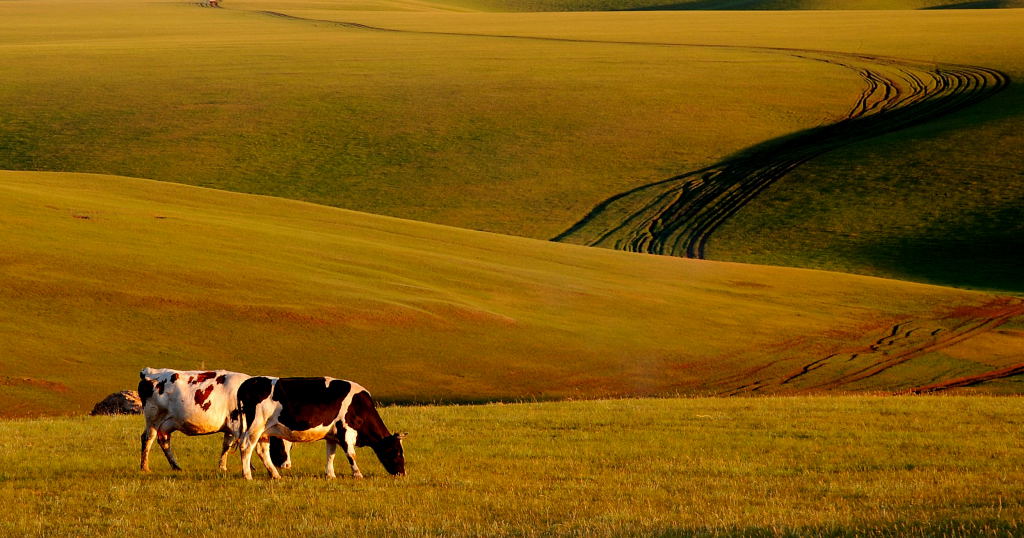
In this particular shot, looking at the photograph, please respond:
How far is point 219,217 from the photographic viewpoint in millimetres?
51688

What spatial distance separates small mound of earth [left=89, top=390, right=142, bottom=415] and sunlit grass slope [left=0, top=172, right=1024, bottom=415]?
2.10 m

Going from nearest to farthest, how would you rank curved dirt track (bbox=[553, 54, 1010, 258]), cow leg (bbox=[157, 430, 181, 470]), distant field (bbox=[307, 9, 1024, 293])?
1. cow leg (bbox=[157, 430, 181, 470])
2. distant field (bbox=[307, 9, 1024, 293])
3. curved dirt track (bbox=[553, 54, 1010, 258])

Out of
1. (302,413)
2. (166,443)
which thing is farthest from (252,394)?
(166,443)

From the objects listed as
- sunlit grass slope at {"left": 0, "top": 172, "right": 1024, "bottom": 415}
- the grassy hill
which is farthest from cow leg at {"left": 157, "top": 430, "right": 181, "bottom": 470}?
the grassy hill

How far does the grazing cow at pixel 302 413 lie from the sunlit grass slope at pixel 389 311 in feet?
49.1

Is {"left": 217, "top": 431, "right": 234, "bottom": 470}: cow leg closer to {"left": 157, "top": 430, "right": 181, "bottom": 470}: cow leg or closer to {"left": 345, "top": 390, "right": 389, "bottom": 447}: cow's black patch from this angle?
{"left": 157, "top": 430, "right": 181, "bottom": 470}: cow leg

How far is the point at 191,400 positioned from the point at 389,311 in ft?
73.1

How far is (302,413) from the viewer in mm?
17141

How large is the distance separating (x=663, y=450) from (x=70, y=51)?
117m

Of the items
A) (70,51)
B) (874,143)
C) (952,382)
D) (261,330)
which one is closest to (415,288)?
(261,330)

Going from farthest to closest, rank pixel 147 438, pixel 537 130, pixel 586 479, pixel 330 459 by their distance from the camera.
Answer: pixel 537 130, pixel 147 438, pixel 586 479, pixel 330 459

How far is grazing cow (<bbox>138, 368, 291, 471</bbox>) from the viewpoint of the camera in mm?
17359

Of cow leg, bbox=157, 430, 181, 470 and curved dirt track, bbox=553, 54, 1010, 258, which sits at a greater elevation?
cow leg, bbox=157, 430, 181, 470

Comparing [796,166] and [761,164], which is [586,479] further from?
[761,164]
